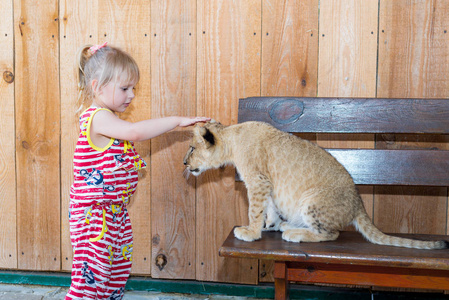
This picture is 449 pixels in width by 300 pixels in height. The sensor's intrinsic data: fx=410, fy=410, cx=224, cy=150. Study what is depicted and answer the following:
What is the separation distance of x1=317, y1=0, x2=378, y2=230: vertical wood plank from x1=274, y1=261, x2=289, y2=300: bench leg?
1.22 metres

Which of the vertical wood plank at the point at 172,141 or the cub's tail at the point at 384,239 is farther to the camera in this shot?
the vertical wood plank at the point at 172,141

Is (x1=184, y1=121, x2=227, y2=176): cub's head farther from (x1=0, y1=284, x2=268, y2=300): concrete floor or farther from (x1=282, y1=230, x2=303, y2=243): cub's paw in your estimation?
(x1=0, y1=284, x2=268, y2=300): concrete floor

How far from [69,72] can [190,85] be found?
0.89 m

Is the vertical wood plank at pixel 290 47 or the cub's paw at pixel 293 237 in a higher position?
the vertical wood plank at pixel 290 47

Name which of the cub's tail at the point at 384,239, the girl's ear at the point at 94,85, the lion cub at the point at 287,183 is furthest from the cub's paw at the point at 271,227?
the girl's ear at the point at 94,85

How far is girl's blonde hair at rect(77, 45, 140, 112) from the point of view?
212cm

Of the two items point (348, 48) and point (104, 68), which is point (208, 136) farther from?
point (348, 48)

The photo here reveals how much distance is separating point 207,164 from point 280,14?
3.77 ft

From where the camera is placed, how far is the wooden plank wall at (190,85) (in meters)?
2.71

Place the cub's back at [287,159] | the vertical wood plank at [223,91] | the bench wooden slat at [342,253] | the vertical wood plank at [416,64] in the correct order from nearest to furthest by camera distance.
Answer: the bench wooden slat at [342,253] < the cub's back at [287,159] < the vertical wood plank at [416,64] < the vertical wood plank at [223,91]

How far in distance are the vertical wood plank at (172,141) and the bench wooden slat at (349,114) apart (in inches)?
20.9

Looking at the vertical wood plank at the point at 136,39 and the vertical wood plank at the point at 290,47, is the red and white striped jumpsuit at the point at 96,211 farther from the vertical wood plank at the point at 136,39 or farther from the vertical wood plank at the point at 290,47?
the vertical wood plank at the point at 290,47

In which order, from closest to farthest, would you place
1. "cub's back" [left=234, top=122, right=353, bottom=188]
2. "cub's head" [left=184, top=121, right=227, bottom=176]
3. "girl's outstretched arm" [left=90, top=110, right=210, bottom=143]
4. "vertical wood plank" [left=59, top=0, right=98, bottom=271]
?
"girl's outstretched arm" [left=90, top=110, right=210, bottom=143]
"cub's back" [left=234, top=122, right=353, bottom=188]
"cub's head" [left=184, top=121, right=227, bottom=176]
"vertical wood plank" [left=59, top=0, right=98, bottom=271]

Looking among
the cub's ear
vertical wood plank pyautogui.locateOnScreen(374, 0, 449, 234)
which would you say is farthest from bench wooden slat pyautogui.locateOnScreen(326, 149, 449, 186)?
the cub's ear
